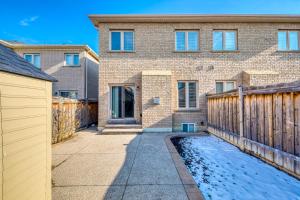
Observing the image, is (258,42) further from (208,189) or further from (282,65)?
(208,189)

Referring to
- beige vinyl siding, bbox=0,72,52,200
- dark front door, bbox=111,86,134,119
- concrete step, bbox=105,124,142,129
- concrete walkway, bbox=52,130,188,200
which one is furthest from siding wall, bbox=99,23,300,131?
beige vinyl siding, bbox=0,72,52,200

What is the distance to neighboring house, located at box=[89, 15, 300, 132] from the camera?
399 inches

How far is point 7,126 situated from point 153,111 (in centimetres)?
792

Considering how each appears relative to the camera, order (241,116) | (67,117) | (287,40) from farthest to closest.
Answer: (287,40) → (67,117) → (241,116)

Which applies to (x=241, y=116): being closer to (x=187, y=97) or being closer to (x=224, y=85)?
(x=187, y=97)

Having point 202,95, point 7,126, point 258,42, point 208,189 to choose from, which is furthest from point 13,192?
point 258,42

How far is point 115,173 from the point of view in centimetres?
418

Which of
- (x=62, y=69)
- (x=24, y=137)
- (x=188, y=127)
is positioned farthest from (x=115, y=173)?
(x=62, y=69)

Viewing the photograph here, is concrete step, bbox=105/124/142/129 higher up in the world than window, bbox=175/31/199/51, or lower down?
lower down

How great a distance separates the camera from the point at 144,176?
13.1 feet

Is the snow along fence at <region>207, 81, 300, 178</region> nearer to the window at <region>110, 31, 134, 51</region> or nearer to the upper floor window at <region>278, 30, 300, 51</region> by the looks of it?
the window at <region>110, 31, 134, 51</region>

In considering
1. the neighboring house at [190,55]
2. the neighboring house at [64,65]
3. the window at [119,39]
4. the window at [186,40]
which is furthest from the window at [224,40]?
the neighboring house at [64,65]

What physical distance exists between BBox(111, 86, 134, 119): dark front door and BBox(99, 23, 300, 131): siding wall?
2.20 feet

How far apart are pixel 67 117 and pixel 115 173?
5.06 m
